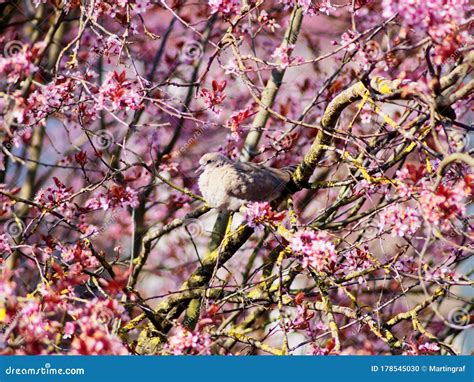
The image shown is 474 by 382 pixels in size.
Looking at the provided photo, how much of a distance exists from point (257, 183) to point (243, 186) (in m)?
0.07

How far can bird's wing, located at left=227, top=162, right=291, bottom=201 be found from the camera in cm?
320

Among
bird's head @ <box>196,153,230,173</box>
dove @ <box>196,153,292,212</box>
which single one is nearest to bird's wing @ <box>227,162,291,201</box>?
dove @ <box>196,153,292,212</box>

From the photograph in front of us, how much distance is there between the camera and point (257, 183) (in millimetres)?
3213

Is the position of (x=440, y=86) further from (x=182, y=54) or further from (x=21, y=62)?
(x=182, y=54)

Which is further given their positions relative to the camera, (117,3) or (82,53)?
(82,53)

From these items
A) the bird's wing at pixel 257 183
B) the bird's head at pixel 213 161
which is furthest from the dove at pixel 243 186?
the bird's head at pixel 213 161

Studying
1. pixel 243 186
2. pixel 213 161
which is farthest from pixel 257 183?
pixel 213 161

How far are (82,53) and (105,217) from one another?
1.19 metres

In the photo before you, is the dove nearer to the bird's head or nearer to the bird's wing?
the bird's wing

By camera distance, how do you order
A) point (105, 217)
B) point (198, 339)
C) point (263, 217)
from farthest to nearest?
point (105, 217) < point (263, 217) < point (198, 339)

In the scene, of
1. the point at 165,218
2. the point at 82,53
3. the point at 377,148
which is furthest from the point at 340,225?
the point at 82,53

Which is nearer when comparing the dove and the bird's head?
the dove

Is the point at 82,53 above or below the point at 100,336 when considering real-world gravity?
above

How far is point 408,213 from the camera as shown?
2.54 m
